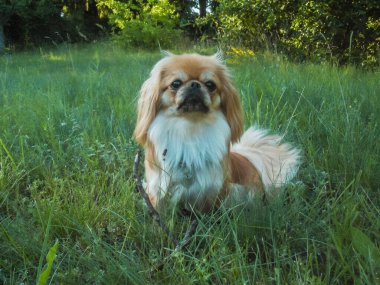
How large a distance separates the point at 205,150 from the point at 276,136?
0.76 meters

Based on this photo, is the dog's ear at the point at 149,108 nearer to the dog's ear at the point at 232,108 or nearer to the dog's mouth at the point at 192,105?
the dog's mouth at the point at 192,105

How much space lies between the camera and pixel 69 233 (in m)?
1.70

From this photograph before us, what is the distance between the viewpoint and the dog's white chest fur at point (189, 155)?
6.77 feet

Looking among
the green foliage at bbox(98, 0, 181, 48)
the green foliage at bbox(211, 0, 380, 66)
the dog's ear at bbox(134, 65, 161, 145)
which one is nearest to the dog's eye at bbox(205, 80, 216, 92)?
the dog's ear at bbox(134, 65, 161, 145)

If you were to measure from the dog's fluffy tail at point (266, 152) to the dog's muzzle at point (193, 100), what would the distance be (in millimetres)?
588

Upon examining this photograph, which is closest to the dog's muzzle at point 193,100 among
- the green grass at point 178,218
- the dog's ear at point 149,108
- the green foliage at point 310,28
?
the dog's ear at point 149,108

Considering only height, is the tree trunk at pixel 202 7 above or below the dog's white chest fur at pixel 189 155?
above

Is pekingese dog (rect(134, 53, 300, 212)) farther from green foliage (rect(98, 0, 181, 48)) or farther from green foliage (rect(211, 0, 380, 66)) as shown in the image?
green foliage (rect(98, 0, 181, 48))

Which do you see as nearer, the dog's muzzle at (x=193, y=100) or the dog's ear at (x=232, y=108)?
the dog's muzzle at (x=193, y=100)

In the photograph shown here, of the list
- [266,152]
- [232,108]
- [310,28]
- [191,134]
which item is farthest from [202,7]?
[191,134]

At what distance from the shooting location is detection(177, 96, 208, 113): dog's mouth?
6.82 feet

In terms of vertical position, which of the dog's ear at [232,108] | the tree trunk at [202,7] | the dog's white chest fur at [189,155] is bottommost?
the dog's white chest fur at [189,155]

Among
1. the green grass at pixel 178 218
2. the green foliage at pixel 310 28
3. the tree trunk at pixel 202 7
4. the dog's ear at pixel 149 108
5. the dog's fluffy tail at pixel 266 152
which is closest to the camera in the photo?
the green grass at pixel 178 218

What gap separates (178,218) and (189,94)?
0.57 metres
